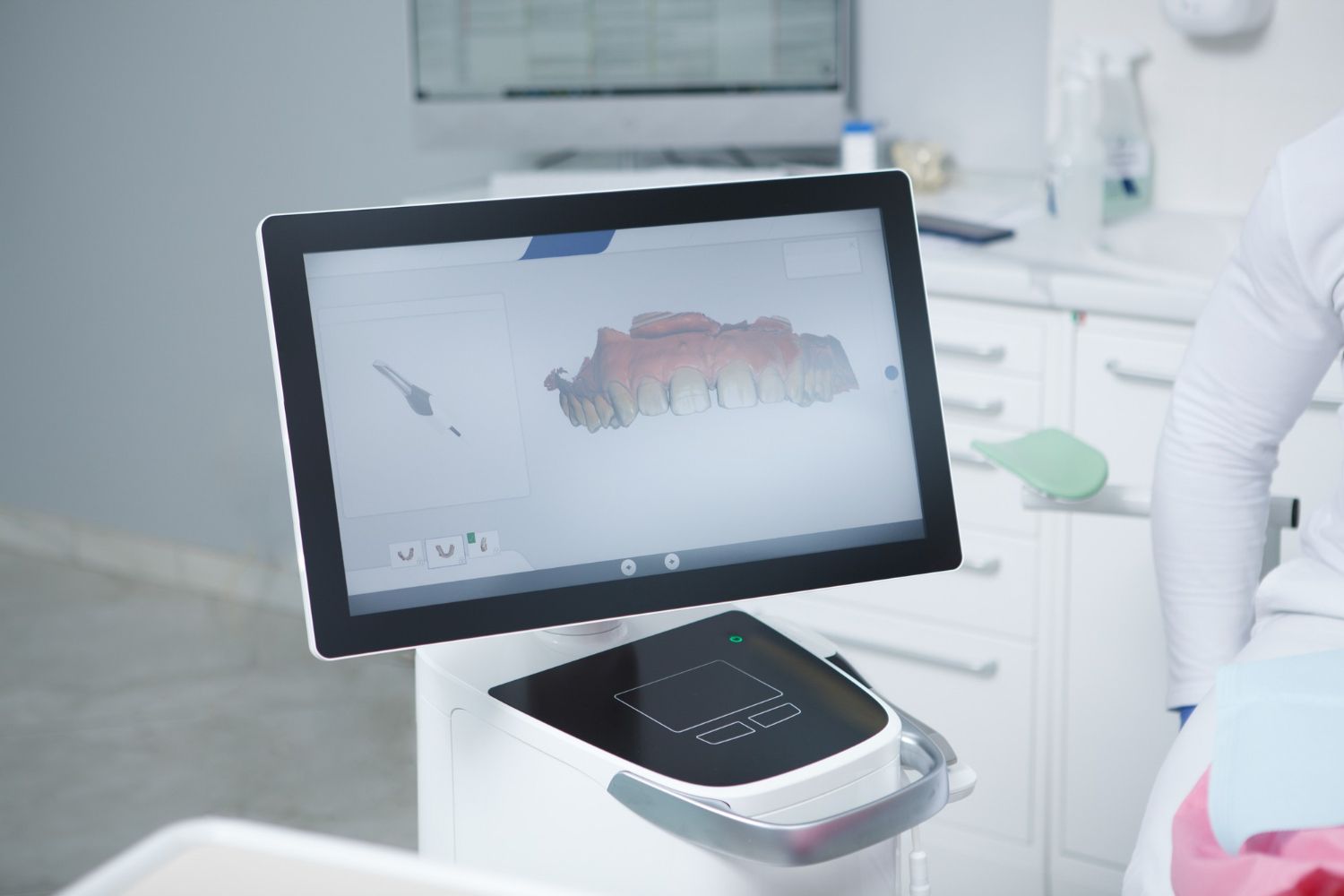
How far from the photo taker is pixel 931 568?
0.96m

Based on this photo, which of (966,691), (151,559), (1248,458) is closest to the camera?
(1248,458)

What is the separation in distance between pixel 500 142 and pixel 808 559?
5.50ft

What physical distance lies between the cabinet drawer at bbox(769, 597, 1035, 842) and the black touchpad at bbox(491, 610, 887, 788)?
110cm

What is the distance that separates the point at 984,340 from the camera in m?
1.99

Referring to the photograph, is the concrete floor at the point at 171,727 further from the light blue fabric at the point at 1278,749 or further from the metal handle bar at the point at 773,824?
the light blue fabric at the point at 1278,749

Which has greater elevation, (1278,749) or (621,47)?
(621,47)

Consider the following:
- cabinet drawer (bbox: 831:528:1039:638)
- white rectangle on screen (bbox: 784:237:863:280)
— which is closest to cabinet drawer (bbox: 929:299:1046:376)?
cabinet drawer (bbox: 831:528:1039:638)

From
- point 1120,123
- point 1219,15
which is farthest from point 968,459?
point 1219,15

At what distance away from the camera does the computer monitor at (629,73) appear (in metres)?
2.33

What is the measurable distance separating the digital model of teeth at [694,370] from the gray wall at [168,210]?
197cm

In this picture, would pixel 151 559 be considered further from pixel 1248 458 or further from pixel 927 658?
pixel 1248 458

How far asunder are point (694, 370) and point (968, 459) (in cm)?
119

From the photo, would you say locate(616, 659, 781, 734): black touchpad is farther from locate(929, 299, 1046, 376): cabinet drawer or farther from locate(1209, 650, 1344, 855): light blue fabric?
locate(929, 299, 1046, 376): cabinet drawer

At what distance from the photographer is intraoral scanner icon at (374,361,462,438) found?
887mm
